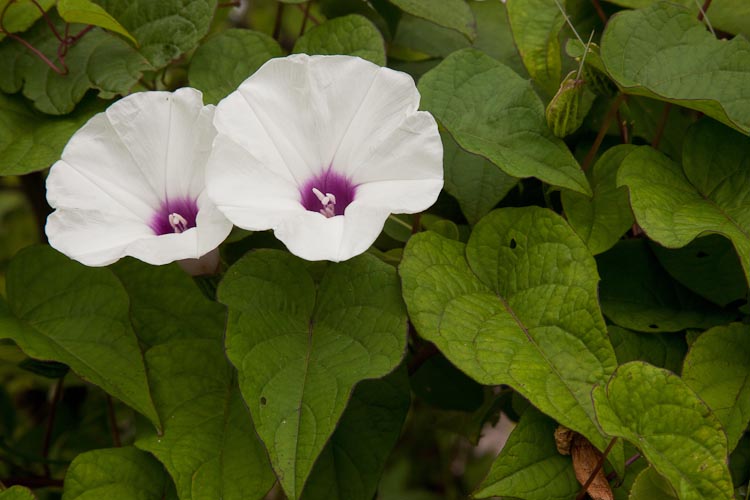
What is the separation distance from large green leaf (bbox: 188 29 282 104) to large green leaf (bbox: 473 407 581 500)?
18.7 inches

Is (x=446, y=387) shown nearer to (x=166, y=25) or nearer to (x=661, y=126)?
(x=661, y=126)

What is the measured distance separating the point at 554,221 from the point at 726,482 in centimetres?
27

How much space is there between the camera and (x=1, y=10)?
3.19 ft

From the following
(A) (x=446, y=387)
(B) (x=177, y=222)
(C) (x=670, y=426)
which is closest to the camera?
(C) (x=670, y=426)

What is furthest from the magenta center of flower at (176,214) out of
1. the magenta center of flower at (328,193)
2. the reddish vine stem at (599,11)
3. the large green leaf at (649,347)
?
the reddish vine stem at (599,11)

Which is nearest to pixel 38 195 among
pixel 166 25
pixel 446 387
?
pixel 166 25

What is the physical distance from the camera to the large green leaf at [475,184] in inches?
35.3

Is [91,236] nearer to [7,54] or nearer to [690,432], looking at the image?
[7,54]

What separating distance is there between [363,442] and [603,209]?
343 millimetres

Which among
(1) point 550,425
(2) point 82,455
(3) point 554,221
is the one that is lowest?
(2) point 82,455

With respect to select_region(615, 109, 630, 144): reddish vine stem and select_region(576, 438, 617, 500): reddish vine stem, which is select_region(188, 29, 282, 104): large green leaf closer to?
select_region(615, 109, 630, 144): reddish vine stem

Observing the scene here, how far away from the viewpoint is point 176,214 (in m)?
0.82

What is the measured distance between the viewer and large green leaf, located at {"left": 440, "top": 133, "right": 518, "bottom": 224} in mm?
897

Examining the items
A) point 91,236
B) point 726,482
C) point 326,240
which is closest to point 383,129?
point 326,240
